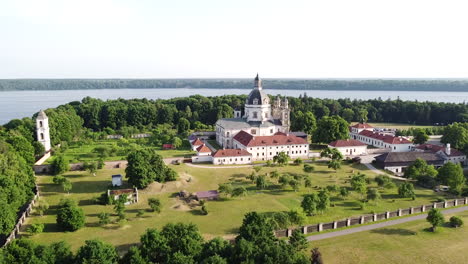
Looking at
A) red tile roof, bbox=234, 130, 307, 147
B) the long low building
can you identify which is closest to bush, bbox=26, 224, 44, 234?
red tile roof, bbox=234, 130, 307, 147

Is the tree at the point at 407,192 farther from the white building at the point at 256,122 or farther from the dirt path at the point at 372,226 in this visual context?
the white building at the point at 256,122

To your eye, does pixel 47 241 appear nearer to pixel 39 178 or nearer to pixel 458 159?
pixel 39 178

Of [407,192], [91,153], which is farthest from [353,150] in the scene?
[91,153]

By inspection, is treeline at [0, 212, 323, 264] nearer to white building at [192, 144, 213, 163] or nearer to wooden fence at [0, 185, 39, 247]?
wooden fence at [0, 185, 39, 247]

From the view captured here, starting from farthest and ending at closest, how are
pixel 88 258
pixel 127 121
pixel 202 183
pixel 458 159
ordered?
pixel 127 121
pixel 458 159
pixel 202 183
pixel 88 258

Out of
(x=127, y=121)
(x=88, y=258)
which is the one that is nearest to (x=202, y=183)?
(x=88, y=258)

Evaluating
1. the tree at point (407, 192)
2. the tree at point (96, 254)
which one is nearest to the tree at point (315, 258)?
the tree at point (96, 254)
